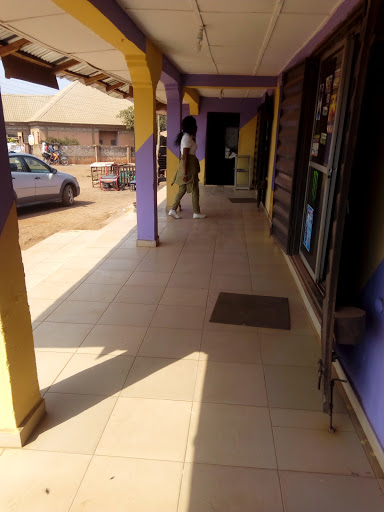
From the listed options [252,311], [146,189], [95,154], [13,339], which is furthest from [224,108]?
[95,154]

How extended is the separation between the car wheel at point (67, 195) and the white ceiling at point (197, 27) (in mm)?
5230

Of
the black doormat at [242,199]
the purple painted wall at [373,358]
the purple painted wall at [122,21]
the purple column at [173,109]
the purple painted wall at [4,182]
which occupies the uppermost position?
the purple painted wall at [122,21]

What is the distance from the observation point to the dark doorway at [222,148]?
1179 centimetres

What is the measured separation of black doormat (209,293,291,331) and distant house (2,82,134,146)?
1008 inches

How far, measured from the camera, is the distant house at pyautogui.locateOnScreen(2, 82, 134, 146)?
87.1ft

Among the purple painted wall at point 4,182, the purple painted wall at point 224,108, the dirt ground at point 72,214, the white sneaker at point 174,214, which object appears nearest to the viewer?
the purple painted wall at point 4,182

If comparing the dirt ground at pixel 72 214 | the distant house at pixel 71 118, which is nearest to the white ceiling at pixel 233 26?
the dirt ground at pixel 72 214

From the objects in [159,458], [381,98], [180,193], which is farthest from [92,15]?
[180,193]

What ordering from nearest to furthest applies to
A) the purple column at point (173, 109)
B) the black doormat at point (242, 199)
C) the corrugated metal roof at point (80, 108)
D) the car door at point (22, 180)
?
the purple column at point (173, 109) < the car door at point (22, 180) < the black doormat at point (242, 199) < the corrugated metal roof at point (80, 108)

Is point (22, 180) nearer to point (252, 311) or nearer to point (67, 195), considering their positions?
point (67, 195)

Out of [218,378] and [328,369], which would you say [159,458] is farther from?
[328,369]

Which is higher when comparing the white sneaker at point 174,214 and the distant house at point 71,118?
the distant house at point 71,118

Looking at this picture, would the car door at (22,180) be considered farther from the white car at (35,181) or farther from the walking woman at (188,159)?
the walking woman at (188,159)

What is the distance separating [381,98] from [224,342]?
1.87 meters
